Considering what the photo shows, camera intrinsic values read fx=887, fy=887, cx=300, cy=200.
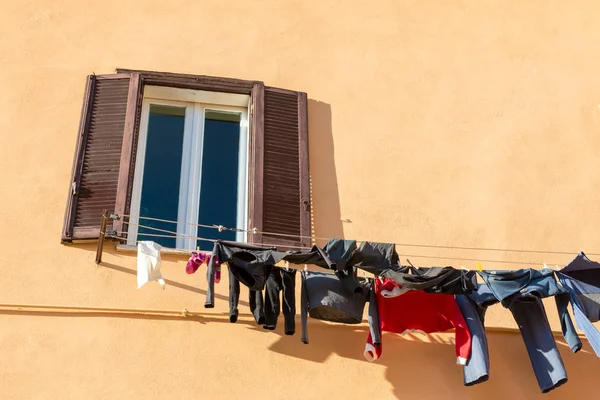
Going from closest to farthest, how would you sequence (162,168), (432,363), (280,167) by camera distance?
(432,363) < (280,167) < (162,168)

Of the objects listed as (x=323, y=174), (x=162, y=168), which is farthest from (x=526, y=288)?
(x=162, y=168)

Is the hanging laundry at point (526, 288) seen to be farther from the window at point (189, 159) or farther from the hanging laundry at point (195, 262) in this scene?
the hanging laundry at point (195, 262)

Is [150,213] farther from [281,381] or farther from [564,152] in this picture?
[564,152]

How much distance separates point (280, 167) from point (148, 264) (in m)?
1.55

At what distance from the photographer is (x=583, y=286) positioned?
5.50 metres

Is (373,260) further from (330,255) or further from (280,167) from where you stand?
(280,167)

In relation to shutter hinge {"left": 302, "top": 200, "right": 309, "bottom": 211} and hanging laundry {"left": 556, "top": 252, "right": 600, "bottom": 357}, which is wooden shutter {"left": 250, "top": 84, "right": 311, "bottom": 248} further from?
hanging laundry {"left": 556, "top": 252, "right": 600, "bottom": 357}

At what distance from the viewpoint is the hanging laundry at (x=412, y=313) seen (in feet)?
18.0

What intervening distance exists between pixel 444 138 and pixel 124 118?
2452mm

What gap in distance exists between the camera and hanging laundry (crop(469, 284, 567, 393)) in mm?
5430

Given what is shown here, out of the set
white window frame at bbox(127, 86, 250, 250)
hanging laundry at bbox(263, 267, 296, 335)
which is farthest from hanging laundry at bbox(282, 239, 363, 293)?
white window frame at bbox(127, 86, 250, 250)

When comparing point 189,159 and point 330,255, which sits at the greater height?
point 189,159

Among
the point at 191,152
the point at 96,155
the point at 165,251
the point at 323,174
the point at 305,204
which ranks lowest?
the point at 165,251

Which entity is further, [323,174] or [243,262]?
[323,174]
